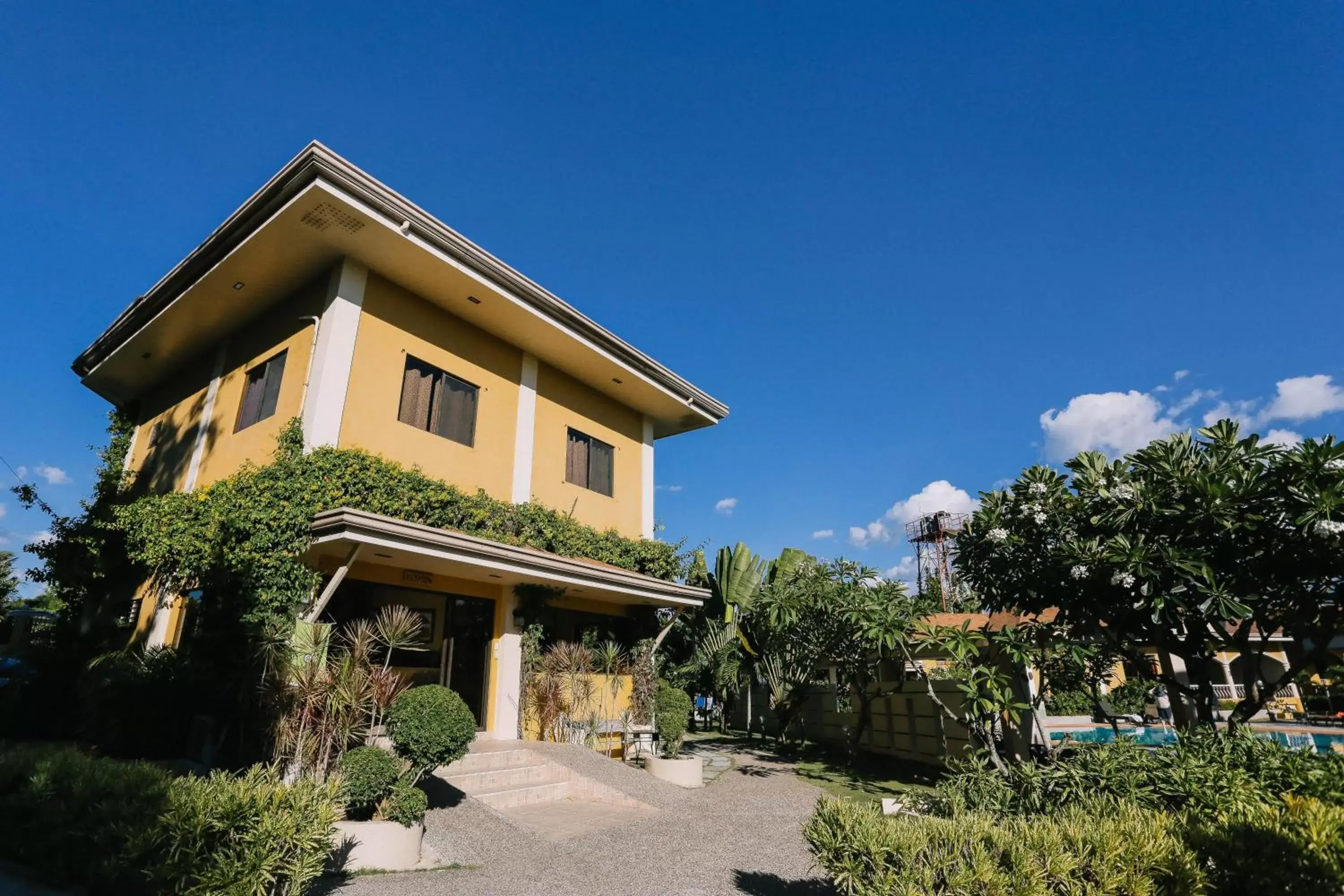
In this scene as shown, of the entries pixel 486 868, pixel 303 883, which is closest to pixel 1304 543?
pixel 486 868

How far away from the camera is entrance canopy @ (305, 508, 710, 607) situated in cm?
818

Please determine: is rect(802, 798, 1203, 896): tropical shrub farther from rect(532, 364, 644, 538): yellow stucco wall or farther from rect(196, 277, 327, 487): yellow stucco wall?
rect(532, 364, 644, 538): yellow stucco wall

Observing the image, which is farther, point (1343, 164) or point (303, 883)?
point (1343, 164)

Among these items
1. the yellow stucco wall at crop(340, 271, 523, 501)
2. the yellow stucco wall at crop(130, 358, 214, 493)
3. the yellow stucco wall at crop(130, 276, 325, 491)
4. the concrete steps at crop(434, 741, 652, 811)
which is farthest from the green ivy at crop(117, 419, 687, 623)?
the concrete steps at crop(434, 741, 652, 811)

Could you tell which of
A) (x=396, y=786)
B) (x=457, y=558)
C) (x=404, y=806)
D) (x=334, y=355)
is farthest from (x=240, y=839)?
(x=334, y=355)

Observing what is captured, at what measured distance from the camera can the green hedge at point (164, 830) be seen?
3.95 metres

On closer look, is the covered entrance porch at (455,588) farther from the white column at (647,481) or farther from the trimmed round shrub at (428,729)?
the white column at (647,481)

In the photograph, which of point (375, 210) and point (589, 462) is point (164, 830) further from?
point (589, 462)

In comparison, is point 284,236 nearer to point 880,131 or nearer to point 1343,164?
point 880,131

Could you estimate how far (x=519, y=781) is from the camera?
9258 millimetres

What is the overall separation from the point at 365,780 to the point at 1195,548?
1001cm

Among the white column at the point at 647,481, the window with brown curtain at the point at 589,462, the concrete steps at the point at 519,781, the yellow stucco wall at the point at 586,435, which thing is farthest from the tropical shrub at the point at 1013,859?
the white column at the point at 647,481

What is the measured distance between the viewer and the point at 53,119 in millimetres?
9727

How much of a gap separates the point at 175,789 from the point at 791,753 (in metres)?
12.9
